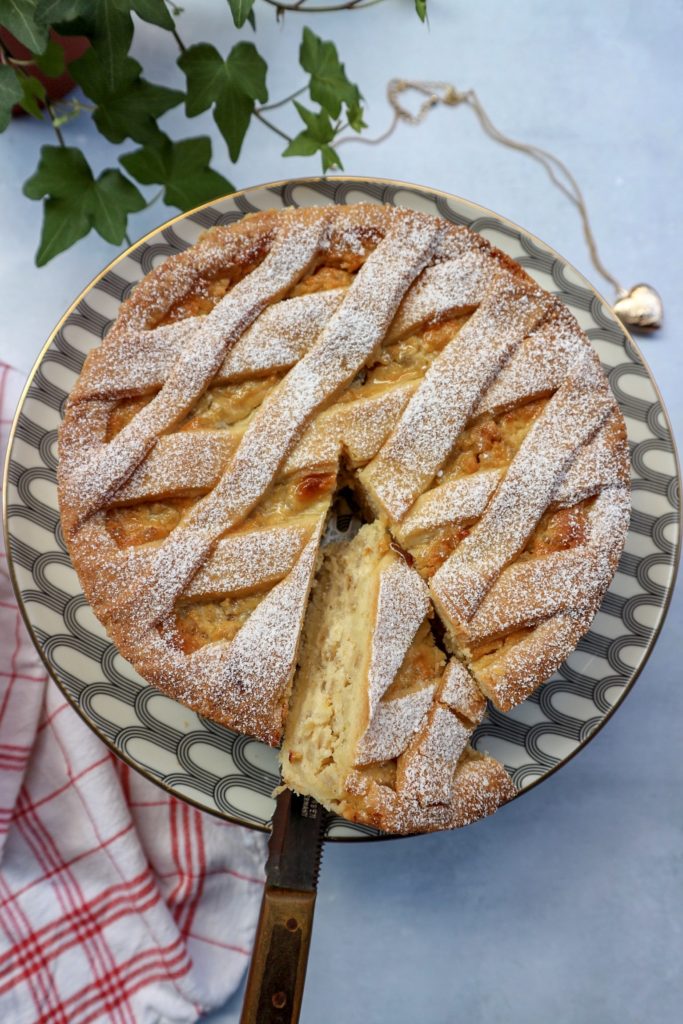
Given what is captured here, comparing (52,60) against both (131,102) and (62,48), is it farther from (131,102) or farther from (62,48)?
(131,102)

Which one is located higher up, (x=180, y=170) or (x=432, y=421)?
(x=180, y=170)

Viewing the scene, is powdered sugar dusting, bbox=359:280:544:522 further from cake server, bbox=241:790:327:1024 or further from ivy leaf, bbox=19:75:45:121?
ivy leaf, bbox=19:75:45:121

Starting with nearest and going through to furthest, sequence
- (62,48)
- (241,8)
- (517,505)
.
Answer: (241,8)
(517,505)
(62,48)

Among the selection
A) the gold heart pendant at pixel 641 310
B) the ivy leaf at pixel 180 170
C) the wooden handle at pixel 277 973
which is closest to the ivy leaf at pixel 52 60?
the ivy leaf at pixel 180 170

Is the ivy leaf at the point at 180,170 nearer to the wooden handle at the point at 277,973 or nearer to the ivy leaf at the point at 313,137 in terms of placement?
the ivy leaf at the point at 313,137

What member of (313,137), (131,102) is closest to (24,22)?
(131,102)

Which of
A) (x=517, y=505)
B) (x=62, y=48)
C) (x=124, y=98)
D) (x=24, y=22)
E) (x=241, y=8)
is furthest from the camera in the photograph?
(x=62, y=48)

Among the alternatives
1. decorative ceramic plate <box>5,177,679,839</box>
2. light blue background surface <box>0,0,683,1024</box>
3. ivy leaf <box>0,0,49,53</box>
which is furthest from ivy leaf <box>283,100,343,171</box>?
ivy leaf <box>0,0,49,53</box>

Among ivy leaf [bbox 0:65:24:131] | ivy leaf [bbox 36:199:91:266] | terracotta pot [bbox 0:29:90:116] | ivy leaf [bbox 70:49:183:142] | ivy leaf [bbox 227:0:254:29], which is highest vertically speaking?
terracotta pot [bbox 0:29:90:116]
